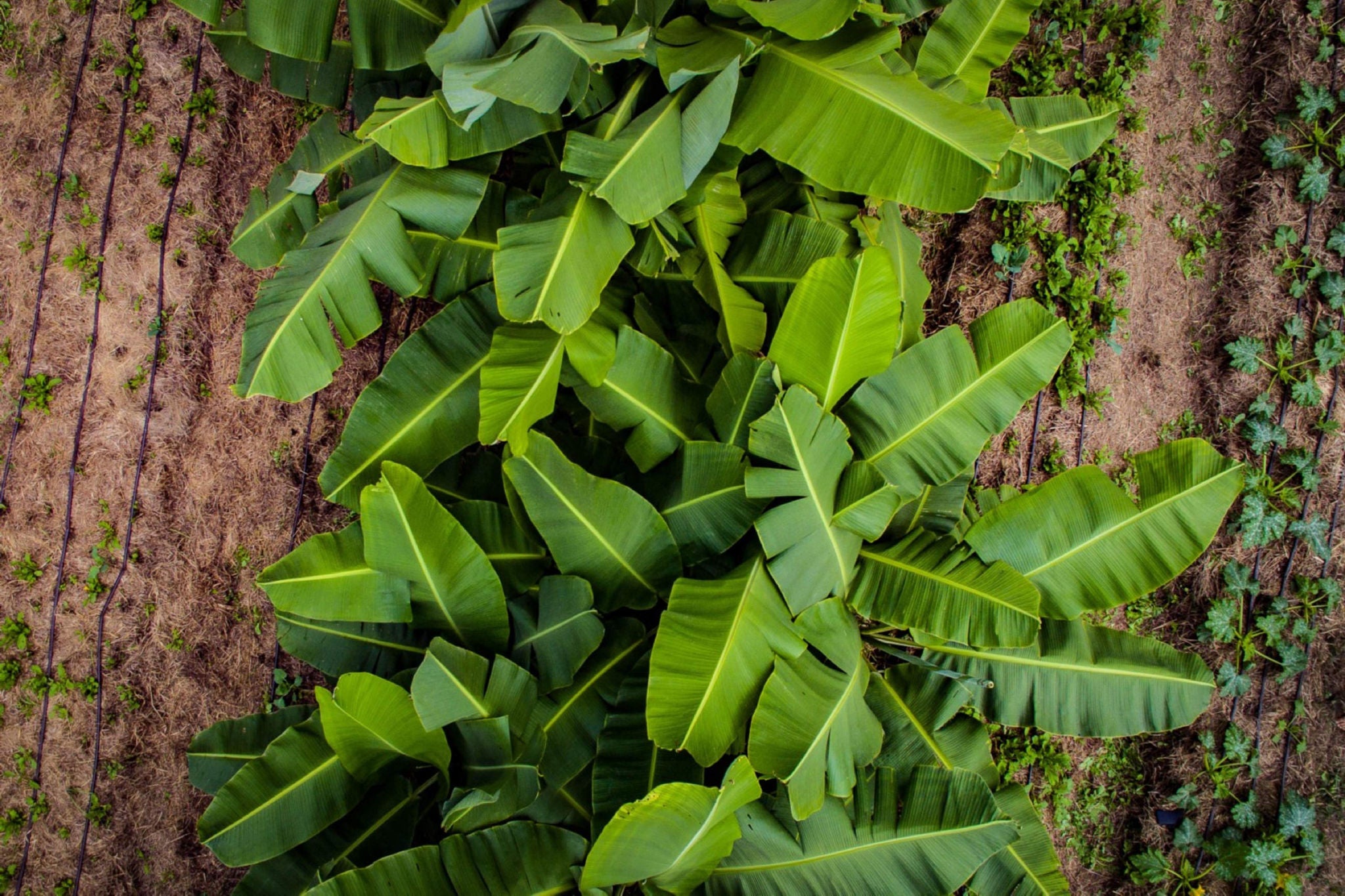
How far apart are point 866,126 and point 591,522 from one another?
1.65 m

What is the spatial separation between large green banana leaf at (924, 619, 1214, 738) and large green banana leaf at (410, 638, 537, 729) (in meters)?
1.75

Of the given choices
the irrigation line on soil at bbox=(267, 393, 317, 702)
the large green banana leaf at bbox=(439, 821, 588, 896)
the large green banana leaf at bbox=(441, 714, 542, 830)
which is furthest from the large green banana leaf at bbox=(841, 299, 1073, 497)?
the irrigation line on soil at bbox=(267, 393, 317, 702)

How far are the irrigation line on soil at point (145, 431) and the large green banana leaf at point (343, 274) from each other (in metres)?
1.56

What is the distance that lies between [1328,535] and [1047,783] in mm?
1983

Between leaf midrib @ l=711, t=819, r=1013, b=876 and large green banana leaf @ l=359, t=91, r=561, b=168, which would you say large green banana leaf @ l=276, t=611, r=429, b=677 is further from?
large green banana leaf @ l=359, t=91, r=561, b=168

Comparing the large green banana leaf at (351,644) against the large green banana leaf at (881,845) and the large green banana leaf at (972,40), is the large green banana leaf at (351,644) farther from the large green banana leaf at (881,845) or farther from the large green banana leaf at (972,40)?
the large green banana leaf at (972,40)

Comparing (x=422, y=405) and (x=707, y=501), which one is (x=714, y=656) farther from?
(x=422, y=405)

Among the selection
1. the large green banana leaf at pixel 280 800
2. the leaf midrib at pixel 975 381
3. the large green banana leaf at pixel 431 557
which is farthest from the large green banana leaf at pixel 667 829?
the leaf midrib at pixel 975 381

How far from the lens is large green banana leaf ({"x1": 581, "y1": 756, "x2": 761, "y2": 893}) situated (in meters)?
2.28

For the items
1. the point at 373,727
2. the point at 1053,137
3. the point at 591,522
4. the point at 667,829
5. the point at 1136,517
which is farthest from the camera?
the point at 1053,137

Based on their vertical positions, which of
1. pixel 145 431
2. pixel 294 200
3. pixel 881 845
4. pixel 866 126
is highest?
pixel 294 200

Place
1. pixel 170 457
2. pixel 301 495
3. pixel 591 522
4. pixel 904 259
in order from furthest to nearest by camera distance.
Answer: pixel 170 457
pixel 301 495
pixel 904 259
pixel 591 522

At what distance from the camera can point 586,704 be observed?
304cm

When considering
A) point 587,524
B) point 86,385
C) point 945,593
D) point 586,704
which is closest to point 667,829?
point 586,704
